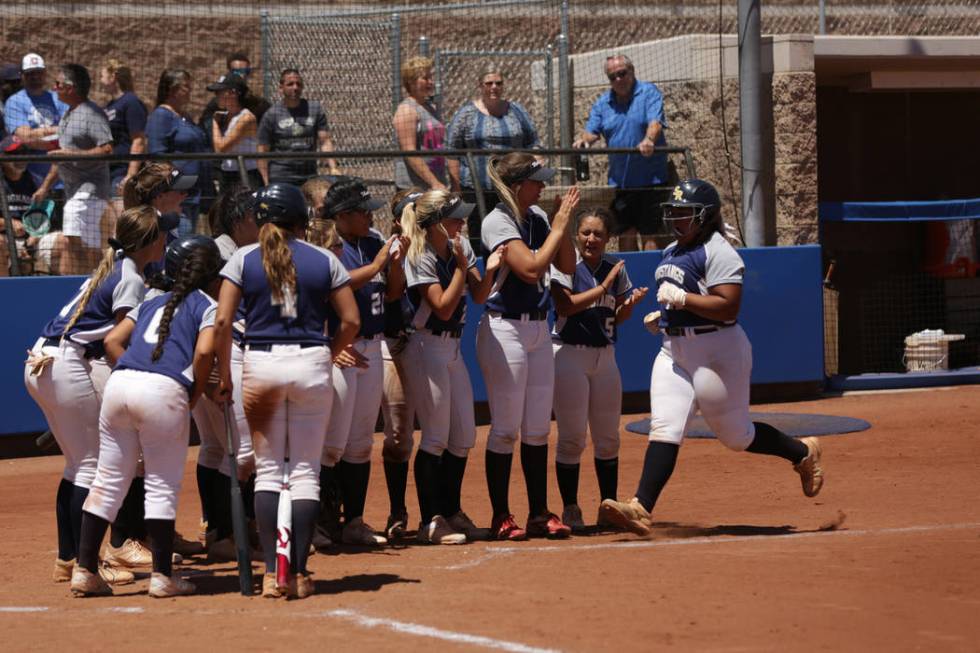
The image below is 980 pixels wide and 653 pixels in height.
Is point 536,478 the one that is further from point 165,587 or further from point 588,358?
point 165,587

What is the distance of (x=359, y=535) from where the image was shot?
25.8 feet

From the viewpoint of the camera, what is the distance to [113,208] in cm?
1230

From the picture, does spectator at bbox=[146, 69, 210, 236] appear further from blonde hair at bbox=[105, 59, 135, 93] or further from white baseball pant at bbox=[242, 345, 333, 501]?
white baseball pant at bbox=[242, 345, 333, 501]

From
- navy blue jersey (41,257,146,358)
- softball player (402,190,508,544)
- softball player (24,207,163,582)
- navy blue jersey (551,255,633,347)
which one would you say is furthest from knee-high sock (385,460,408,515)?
navy blue jersey (41,257,146,358)

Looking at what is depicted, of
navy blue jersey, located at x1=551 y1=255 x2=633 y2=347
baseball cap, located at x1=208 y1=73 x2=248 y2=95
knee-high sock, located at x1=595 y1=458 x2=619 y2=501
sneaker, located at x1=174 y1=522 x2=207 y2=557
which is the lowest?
sneaker, located at x1=174 y1=522 x2=207 y2=557

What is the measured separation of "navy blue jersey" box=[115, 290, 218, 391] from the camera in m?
6.41

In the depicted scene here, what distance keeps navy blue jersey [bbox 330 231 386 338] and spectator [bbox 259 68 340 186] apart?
18.0 feet

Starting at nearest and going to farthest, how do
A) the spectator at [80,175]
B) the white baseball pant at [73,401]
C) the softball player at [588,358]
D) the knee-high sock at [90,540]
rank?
the knee-high sock at [90,540], the white baseball pant at [73,401], the softball player at [588,358], the spectator at [80,175]

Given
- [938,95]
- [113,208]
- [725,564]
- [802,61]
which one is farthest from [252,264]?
[938,95]

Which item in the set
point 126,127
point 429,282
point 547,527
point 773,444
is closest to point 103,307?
point 429,282

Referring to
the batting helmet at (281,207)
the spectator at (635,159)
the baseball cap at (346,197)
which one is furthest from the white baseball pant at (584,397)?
the spectator at (635,159)

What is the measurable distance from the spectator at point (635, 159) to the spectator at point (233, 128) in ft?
11.1

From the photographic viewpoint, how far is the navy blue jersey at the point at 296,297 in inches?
248

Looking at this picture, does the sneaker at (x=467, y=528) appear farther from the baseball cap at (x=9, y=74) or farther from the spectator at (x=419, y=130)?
the baseball cap at (x=9, y=74)
